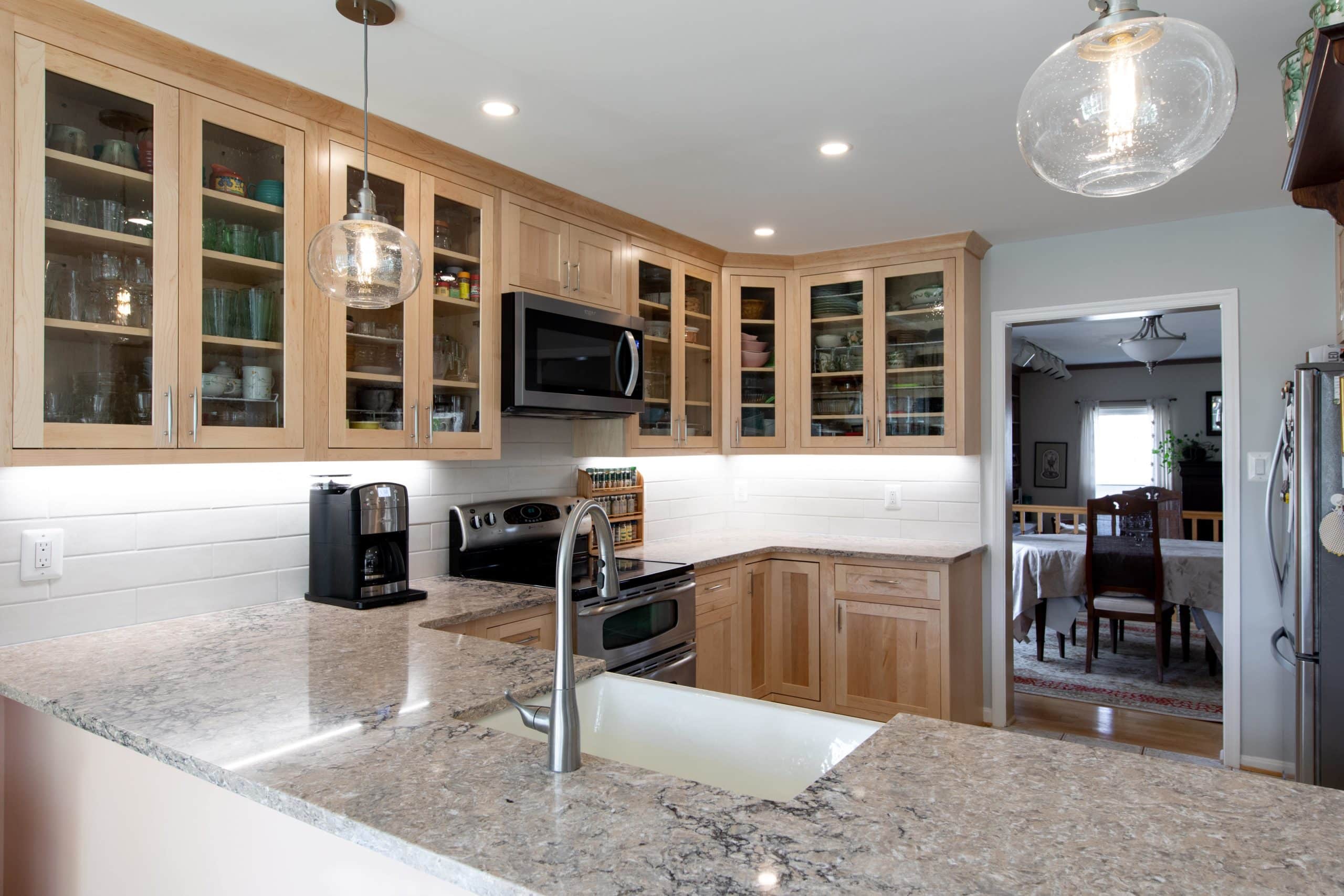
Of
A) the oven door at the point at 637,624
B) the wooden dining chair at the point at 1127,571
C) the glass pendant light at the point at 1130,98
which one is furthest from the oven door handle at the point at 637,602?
the wooden dining chair at the point at 1127,571

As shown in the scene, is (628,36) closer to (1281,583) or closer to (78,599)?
(78,599)

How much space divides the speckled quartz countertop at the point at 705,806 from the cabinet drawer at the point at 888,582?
2354 millimetres

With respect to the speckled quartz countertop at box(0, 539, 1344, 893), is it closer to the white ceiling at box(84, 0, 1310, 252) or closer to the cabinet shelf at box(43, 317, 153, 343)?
the cabinet shelf at box(43, 317, 153, 343)

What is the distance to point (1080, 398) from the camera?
380 inches

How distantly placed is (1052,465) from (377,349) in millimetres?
9065

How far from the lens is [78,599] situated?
2066 mm

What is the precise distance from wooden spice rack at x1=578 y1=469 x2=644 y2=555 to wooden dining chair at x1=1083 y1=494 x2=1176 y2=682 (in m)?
2.53

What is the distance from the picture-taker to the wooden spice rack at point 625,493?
366 cm

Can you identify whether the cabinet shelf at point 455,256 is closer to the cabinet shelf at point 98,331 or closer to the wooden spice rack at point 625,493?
the cabinet shelf at point 98,331

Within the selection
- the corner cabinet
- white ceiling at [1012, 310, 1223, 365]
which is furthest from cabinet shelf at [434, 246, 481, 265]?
white ceiling at [1012, 310, 1223, 365]

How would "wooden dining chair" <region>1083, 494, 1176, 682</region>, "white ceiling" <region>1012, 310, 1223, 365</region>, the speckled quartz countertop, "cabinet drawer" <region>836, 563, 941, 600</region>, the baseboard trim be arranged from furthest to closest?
"white ceiling" <region>1012, 310, 1223, 365</region>, "wooden dining chair" <region>1083, 494, 1176, 682</region>, "cabinet drawer" <region>836, 563, 941, 600</region>, the baseboard trim, the speckled quartz countertop

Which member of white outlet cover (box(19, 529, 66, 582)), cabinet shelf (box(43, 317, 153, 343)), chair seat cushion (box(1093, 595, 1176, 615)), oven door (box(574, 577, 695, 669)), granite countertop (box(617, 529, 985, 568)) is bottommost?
chair seat cushion (box(1093, 595, 1176, 615))

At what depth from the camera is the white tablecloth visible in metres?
4.62

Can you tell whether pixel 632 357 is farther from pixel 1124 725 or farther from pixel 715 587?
pixel 1124 725
